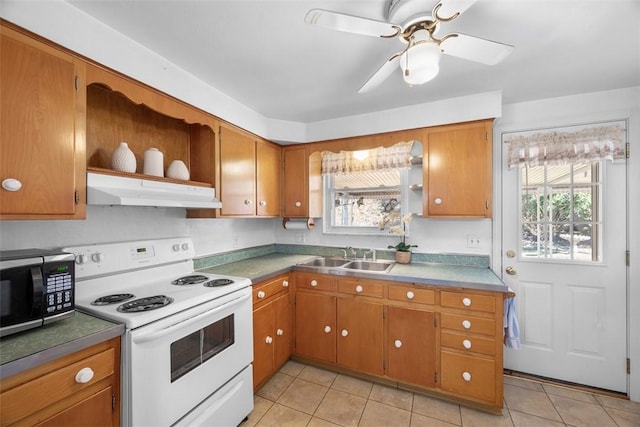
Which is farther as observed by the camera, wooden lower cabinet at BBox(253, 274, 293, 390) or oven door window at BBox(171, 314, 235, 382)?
wooden lower cabinet at BBox(253, 274, 293, 390)

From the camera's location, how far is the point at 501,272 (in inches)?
93.8

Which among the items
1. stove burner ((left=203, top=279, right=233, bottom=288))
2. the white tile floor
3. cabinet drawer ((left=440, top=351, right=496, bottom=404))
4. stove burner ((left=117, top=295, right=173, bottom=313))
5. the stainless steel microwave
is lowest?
the white tile floor

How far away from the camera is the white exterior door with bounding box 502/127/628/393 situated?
2.07 meters

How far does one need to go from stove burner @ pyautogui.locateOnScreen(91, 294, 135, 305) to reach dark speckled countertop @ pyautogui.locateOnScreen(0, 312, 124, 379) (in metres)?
0.16

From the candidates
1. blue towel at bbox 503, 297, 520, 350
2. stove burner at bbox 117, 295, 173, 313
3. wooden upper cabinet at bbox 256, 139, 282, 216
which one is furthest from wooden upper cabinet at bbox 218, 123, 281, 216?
blue towel at bbox 503, 297, 520, 350

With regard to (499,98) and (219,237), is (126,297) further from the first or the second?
(499,98)

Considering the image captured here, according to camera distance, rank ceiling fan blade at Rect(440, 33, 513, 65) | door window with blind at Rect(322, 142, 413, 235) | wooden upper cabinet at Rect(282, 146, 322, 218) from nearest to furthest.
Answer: ceiling fan blade at Rect(440, 33, 513, 65), door window with blind at Rect(322, 142, 413, 235), wooden upper cabinet at Rect(282, 146, 322, 218)

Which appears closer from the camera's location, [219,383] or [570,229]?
[219,383]

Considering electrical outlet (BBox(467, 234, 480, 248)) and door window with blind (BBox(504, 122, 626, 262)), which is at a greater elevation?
door window with blind (BBox(504, 122, 626, 262))

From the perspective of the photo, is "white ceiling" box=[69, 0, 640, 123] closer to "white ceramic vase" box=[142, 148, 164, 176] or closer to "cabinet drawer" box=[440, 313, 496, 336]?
"white ceramic vase" box=[142, 148, 164, 176]

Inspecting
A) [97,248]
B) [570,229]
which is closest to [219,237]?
[97,248]

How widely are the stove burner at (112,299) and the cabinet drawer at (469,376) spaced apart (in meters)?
2.12

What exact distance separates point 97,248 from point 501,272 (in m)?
3.07

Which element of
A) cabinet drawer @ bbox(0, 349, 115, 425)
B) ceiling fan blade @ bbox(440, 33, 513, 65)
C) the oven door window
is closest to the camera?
cabinet drawer @ bbox(0, 349, 115, 425)
